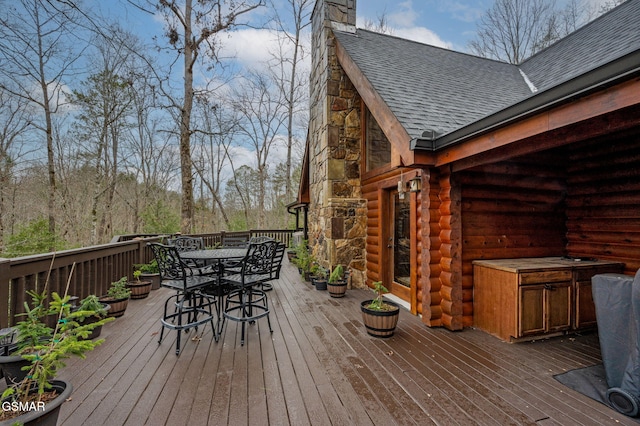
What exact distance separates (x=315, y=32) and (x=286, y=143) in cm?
850

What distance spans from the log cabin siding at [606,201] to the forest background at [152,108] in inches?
214

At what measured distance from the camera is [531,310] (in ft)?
9.93

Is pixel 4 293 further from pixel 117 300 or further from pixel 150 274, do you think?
pixel 150 274

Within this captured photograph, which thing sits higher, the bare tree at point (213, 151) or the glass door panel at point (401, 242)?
the bare tree at point (213, 151)

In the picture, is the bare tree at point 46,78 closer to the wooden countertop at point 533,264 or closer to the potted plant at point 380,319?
the potted plant at point 380,319

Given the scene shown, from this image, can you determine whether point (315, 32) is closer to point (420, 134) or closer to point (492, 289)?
point (420, 134)

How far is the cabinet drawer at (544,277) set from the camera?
2979 millimetres

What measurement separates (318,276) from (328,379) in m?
3.41

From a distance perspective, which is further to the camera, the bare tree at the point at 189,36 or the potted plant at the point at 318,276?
the bare tree at the point at 189,36

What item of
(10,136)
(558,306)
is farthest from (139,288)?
(10,136)

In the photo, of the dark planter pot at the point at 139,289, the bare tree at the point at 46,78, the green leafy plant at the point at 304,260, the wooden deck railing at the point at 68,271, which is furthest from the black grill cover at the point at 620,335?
the bare tree at the point at 46,78

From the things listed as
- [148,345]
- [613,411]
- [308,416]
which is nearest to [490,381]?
[613,411]

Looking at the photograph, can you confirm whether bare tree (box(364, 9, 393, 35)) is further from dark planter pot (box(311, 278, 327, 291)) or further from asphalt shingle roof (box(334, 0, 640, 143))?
dark planter pot (box(311, 278, 327, 291))

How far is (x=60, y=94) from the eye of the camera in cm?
939
